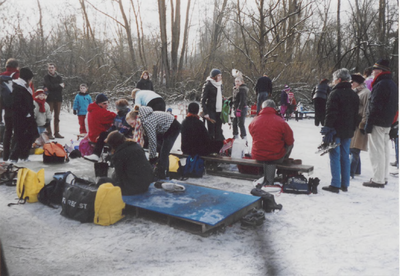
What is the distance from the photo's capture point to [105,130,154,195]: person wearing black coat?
14.5 ft

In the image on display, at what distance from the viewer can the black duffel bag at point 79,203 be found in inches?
160

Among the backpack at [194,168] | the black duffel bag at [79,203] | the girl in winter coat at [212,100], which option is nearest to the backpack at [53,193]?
the black duffel bag at [79,203]

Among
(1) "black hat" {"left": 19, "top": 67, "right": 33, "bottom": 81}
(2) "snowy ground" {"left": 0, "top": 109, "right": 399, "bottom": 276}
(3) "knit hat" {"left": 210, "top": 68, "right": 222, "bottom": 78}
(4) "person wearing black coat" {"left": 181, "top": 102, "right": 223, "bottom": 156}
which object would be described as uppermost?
(3) "knit hat" {"left": 210, "top": 68, "right": 222, "bottom": 78}

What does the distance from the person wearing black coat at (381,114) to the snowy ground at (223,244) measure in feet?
2.14

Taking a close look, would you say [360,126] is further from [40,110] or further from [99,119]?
[40,110]

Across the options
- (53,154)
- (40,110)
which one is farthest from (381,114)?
(40,110)

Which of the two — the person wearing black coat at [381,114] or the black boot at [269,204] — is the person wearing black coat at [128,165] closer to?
the black boot at [269,204]

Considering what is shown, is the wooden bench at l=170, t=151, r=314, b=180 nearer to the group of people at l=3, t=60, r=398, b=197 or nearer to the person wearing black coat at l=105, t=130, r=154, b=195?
the group of people at l=3, t=60, r=398, b=197

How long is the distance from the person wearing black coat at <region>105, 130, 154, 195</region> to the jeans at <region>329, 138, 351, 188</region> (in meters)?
2.77

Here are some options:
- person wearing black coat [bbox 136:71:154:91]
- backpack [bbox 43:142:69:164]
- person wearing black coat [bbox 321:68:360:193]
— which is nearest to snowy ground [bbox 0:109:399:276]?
person wearing black coat [bbox 321:68:360:193]

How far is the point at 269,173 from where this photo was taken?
18.1 feet

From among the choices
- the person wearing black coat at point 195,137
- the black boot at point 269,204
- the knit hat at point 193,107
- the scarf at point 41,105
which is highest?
the scarf at point 41,105

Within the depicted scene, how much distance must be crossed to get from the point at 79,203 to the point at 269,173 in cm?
287

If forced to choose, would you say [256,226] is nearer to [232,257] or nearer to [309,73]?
[232,257]
